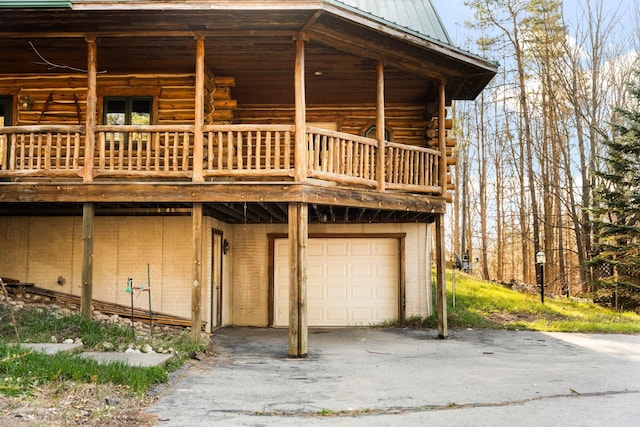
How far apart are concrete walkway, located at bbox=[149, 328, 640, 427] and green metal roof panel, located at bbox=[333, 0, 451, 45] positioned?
670 centimetres

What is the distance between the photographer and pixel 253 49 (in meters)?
11.2

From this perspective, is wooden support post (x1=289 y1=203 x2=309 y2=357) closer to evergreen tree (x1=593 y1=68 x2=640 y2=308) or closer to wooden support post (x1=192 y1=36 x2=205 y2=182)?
wooden support post (x1=192 y1=36 x2=205 y2=182)

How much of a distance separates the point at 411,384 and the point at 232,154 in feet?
15.5

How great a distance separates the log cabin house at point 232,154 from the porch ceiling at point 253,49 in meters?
0.04

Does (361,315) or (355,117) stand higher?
(355,117)

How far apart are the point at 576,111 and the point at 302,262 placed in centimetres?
1811

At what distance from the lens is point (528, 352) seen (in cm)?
1066

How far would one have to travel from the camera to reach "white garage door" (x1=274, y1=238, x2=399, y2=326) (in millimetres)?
14914

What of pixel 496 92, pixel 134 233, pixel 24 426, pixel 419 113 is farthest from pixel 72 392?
pixel 496 92

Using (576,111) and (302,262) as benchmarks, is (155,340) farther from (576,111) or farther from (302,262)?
(576,111)

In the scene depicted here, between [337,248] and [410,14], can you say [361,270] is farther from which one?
[410,14]

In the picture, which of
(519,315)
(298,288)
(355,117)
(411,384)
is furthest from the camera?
(519,315)

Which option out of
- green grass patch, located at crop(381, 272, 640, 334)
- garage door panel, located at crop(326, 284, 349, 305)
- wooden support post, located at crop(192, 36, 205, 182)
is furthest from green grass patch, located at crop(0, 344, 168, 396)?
green grass patch, located at crop(381, 272, 640, 334)

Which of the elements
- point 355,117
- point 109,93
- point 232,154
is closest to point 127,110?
point 109,93
